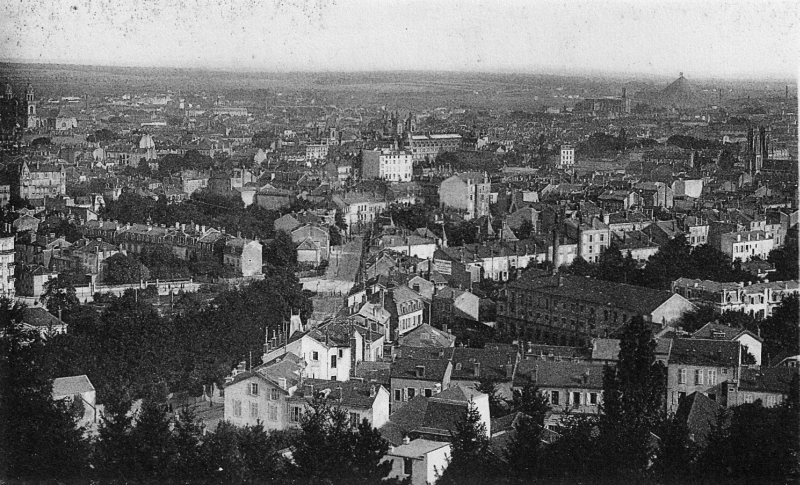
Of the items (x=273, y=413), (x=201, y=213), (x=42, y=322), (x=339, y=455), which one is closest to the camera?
(x=339, y=455)

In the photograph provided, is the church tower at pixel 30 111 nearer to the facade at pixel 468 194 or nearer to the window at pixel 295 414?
the facade at pixel 468 194

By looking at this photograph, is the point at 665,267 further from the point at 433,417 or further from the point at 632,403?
the point at 433,417

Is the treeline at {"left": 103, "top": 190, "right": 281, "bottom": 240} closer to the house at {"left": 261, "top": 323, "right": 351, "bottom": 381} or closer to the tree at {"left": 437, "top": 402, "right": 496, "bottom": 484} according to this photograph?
the house at {"left": 261, "top": 323, "right": 351, "bottom": 381}

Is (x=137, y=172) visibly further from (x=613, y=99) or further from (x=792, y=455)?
(x=792, y=455)

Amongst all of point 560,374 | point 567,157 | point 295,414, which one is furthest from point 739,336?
point 567,157

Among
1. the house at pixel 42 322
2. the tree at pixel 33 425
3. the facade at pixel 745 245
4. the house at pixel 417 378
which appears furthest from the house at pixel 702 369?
the facade at pixel 745 245

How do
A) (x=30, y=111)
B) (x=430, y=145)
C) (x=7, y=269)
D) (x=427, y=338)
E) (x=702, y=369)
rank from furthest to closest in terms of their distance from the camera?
(x=430, y=145)
(x=30, y=111)
(x=7, y=269)
(x=427, y=338)
(x=702, y=369)
